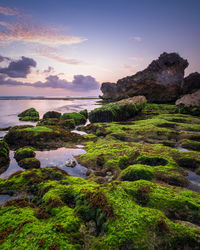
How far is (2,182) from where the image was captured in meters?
7.24

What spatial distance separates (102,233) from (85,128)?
18.3 meters

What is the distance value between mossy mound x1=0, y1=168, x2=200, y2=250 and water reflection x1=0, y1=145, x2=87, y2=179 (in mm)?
3417

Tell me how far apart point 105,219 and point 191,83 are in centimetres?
4597

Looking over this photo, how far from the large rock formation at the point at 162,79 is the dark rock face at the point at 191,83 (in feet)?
4.18

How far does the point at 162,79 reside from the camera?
138 feet

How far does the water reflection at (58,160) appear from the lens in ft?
30.2

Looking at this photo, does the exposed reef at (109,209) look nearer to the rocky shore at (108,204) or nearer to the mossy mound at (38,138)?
the rocky shore at (108,204)

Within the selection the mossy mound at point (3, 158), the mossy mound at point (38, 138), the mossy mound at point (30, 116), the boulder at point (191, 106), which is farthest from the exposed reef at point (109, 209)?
the mossy mound at point (30, 116)

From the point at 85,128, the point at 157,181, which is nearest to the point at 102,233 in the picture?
the point at 157,181

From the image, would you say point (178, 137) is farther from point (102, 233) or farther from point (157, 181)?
point (102, 233)

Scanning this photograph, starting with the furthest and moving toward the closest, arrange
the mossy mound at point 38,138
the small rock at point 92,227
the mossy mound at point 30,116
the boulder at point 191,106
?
the mossy mound at point 30,116 < the boulder at point 191,106 < the mossy mound at point 38,138 < the small rock at point 92,227

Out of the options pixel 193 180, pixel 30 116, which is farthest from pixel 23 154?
pixel 30 116

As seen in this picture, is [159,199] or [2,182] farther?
[2,182]

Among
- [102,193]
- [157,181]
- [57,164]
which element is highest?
[102,193]
